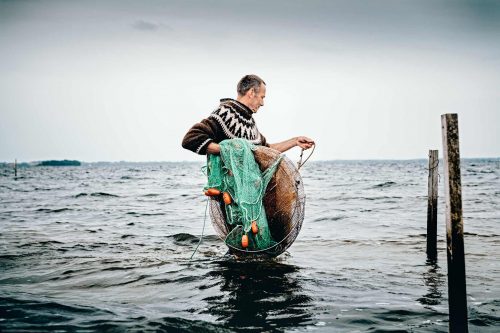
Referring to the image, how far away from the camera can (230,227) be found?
241 inches

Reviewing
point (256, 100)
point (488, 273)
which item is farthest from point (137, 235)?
point (488, 273)

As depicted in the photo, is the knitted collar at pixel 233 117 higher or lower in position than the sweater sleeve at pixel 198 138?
higher

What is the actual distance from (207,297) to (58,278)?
2.48 meters

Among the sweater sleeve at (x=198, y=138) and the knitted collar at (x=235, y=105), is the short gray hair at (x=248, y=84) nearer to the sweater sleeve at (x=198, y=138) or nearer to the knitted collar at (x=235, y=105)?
the knitted collar at (x=235, y=105)

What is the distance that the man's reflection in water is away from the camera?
14.4ft

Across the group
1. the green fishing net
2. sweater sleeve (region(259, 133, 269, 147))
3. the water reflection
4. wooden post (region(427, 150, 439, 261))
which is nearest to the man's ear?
the green fishing net

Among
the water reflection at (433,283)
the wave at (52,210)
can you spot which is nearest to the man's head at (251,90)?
the water reflection at (433,283)

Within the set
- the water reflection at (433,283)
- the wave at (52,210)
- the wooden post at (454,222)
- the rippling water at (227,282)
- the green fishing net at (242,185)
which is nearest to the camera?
the wooden post at (454,222)

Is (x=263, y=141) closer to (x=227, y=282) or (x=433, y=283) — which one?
(x=227, y=282)

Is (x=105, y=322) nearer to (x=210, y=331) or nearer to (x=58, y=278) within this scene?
(x=210, y=331)

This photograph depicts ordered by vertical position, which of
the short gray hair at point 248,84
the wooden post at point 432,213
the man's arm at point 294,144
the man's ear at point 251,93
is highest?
the short gray hair at point 248,84

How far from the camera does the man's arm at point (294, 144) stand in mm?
5996

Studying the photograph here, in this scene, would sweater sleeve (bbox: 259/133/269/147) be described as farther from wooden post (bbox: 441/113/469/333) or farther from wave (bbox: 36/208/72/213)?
wave (bbox: 36/208/72/213)

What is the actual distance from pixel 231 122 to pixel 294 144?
3.43 feet
